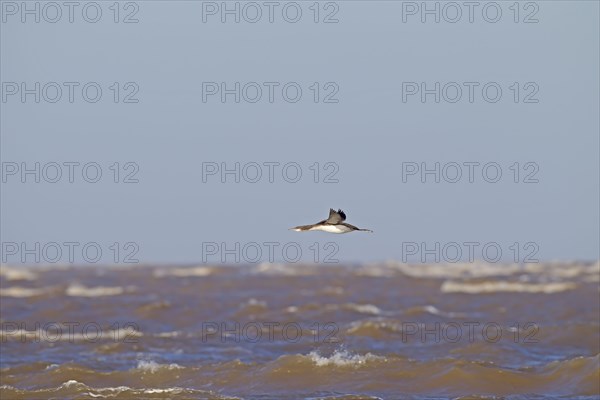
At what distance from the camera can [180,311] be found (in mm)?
30578

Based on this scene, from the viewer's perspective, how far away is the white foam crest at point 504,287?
38.8 m

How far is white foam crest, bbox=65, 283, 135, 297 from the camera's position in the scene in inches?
1517

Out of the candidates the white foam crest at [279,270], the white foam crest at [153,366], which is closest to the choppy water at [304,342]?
the white foam crest at [153,366]

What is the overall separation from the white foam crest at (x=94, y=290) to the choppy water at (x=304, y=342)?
0.13 m

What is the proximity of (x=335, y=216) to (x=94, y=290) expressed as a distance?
31.2 metres

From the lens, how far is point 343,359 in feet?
62.6

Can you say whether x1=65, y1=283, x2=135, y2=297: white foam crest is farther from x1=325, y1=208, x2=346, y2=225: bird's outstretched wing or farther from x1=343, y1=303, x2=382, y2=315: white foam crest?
x1=325, y1=208, x2=346, y2=225: bird's outstretched wing

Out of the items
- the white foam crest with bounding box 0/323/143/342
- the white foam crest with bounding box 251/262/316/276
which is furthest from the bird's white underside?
the white foam crest with bounding box 251/262/316/276

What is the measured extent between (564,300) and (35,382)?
2076 cm

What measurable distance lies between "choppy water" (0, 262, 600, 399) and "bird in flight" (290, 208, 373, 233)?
20.1 ft

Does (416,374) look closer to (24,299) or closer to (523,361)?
(523,361)

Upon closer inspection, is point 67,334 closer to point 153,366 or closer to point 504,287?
point 153,366

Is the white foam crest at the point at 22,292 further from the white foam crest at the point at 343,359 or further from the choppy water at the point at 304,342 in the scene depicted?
the white foam crest at the point at 343,359

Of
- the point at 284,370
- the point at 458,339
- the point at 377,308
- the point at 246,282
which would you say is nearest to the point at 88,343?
the point at 284,370
